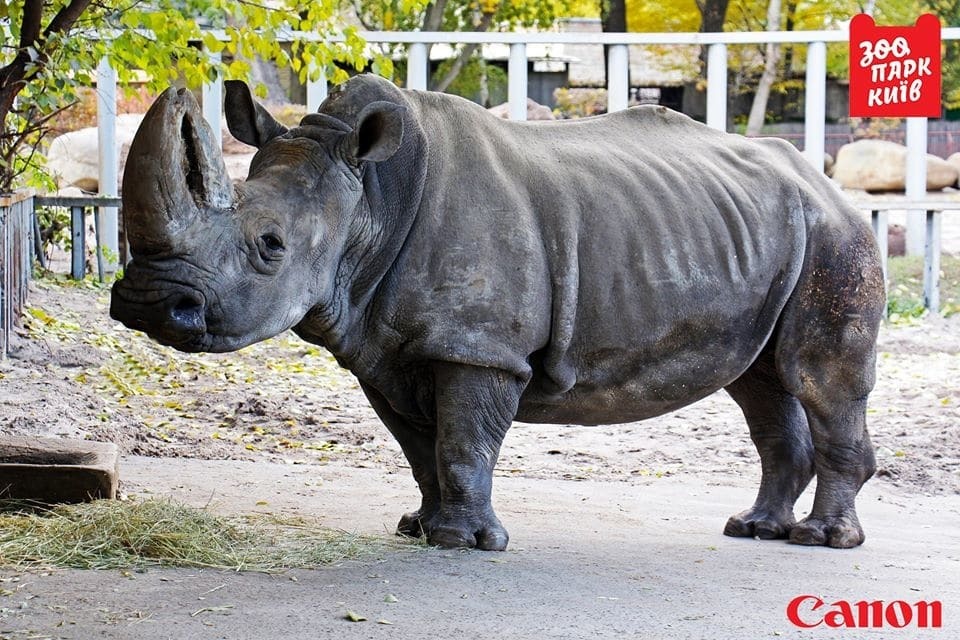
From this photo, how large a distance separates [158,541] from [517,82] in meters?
9.20

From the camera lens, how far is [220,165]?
179 inches

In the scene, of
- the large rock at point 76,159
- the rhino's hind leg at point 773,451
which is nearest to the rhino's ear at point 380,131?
the rhino's hind leg at point 773,451

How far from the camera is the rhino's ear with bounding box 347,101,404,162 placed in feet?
16.3

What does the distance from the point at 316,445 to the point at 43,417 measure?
5.06 ft

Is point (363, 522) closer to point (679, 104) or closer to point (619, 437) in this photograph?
point (619, 437)

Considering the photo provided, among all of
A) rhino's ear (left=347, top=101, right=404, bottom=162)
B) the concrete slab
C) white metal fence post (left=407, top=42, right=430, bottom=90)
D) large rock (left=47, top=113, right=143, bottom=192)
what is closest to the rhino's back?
rhino's ear (left=347, top=101, right=404, bottom=162)

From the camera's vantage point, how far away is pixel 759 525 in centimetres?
609

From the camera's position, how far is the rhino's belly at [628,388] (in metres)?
5.46

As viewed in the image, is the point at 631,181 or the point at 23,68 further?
the point at 23,68

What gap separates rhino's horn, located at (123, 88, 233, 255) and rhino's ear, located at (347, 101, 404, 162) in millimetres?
618

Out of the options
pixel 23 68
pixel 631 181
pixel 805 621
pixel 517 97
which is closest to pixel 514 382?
pixel 631 181

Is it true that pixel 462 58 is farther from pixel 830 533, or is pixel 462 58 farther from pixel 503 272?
pixel 503 272

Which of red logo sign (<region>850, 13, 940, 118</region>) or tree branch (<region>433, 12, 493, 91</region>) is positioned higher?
tree branch (<region>433, 12, 493, 91</region>)

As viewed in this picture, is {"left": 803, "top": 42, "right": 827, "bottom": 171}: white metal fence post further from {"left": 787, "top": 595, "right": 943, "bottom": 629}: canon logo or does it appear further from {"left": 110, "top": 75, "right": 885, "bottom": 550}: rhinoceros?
{"left": 787, "top": 595, "right": 943, "bottom": 629}: canon logo
